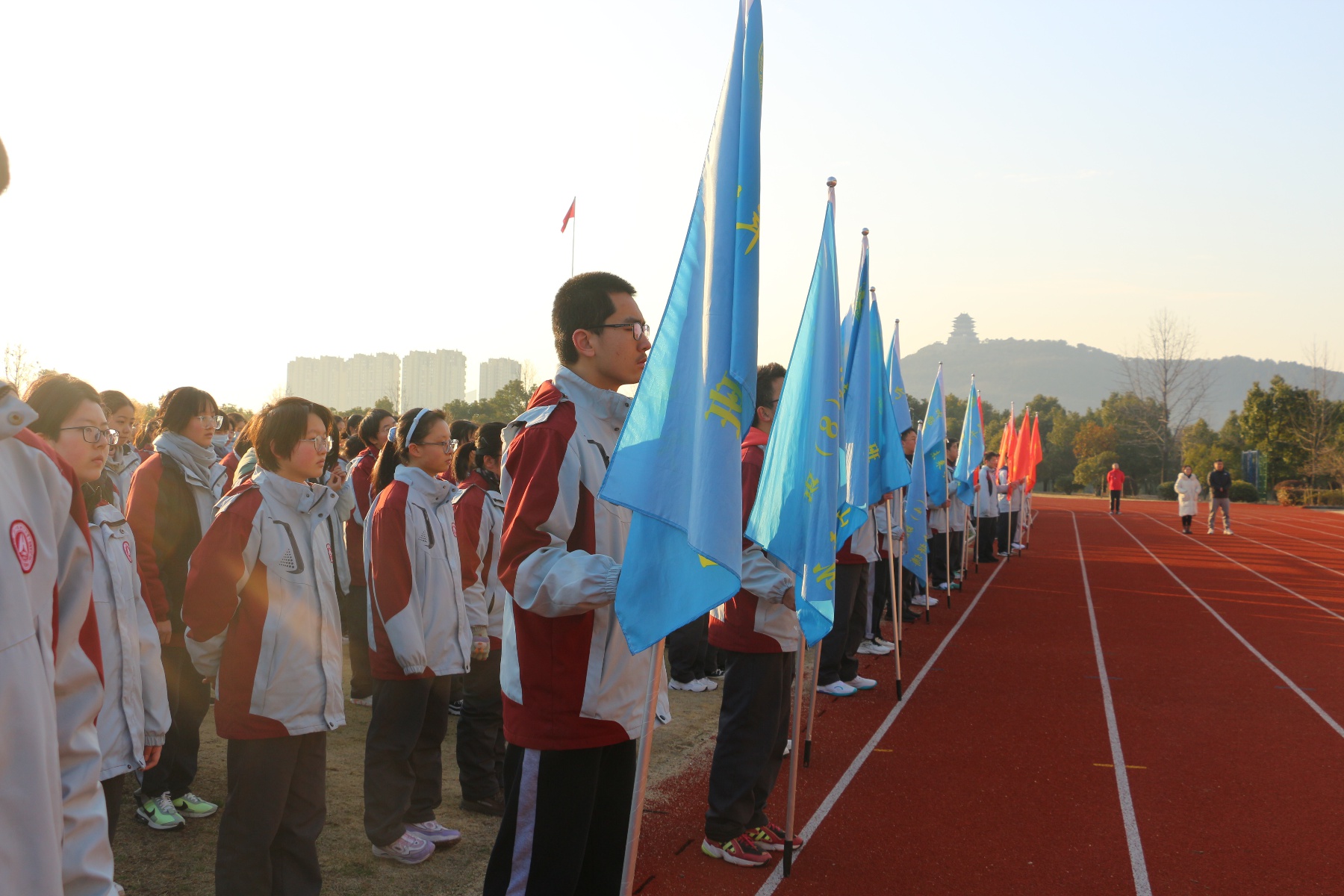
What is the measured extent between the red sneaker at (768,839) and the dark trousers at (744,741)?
8 cm

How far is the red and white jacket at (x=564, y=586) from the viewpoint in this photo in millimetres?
2357

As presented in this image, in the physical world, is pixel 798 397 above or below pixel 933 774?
above

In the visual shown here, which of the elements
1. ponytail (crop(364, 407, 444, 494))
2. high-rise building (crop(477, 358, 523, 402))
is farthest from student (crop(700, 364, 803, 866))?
high-rise building (crop(477, 358, 523, 402))

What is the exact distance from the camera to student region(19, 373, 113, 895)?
133 centimetres

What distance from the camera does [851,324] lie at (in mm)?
7191

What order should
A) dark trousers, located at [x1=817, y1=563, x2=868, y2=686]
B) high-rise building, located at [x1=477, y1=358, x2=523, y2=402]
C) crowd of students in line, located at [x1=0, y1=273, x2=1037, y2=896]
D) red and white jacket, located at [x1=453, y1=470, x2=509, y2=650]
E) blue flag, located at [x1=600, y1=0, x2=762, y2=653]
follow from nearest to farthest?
crowd of students in line, located at [x1=0, y1=273, x2=1037, y2=896] < blue flag, located at [x1=600, y1=0, x2=762, y2=653] < red and white jacket, located at [x1=453, y1=470, x2=509, y2=650] < dark trousers, located at [x1=817, y1=563, x2=868, y2=686] < high-rise building, located at [x1=477, y1=358, x2=523, y2=402]

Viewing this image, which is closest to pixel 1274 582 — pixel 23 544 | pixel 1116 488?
pixel 1116 488

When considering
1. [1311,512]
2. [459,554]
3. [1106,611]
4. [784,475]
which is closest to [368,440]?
[459,554]

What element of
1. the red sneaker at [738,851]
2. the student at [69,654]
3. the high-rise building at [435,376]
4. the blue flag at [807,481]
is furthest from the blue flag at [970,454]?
the high-rise building at [435,376]

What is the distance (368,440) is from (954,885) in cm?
494

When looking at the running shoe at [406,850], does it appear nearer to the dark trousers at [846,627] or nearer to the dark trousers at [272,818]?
the dark trousers at [272,818]

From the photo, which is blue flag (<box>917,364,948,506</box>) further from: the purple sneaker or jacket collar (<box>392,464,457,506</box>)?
the purple sneaker

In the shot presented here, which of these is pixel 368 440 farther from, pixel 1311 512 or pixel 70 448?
pixel 1311 512

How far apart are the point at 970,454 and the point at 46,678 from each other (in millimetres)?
14534
